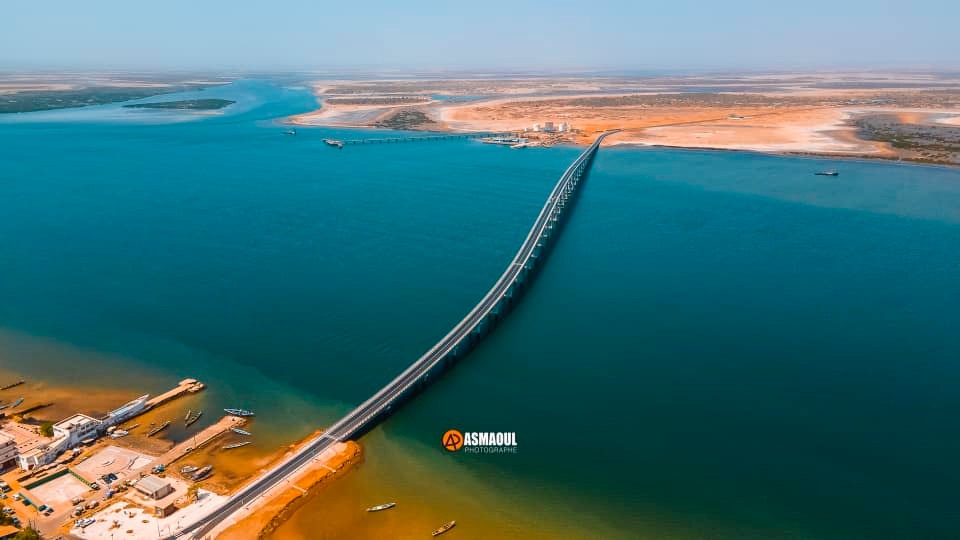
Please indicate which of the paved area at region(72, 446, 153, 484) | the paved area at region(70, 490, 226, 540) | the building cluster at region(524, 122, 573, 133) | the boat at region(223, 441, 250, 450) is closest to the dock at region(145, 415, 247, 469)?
the paved area at region(72, 446, 153, 484)

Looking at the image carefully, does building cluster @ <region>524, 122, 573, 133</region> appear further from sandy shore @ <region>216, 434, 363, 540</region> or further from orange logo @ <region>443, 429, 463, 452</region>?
sandy shore @ <region>216, 434, 363, 540</region>

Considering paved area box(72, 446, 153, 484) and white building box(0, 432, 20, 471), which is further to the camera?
white building box(0, 432, 20, 471)

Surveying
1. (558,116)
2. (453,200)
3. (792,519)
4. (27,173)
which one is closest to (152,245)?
(453,200)

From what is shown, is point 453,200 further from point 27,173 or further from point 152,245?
point 27,173

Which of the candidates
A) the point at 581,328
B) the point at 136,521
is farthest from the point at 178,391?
the point at 581,328

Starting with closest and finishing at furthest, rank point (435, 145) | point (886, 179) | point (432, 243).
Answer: point (432, 243) < point (886, 179) < point (435, 145)

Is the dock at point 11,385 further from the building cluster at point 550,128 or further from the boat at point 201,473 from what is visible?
the building cluster at point 550,128

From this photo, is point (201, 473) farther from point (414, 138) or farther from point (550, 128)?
point (550, 128)
